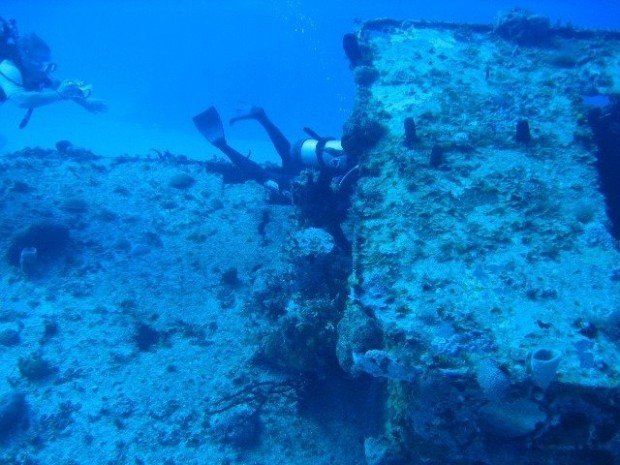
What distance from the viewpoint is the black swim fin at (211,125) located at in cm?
884

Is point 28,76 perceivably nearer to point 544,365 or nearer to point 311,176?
point 311,176

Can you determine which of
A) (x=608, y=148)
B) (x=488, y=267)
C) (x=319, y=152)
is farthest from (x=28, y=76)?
(x=608, y=148)

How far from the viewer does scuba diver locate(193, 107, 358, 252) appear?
6121 mm

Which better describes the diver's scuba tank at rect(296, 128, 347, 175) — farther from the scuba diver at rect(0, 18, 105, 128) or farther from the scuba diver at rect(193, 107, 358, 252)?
the scuba diver at rect(0, 18, 105, 128)

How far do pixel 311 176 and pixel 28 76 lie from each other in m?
7.12

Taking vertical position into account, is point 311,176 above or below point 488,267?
above

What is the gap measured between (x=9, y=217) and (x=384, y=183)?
22.4 ft

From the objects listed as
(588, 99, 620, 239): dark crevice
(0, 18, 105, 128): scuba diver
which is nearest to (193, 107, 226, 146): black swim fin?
(0, 18, 105, 128): scuba diver

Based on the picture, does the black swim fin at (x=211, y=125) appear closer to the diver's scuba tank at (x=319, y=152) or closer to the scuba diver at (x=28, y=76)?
the diver's scuba tank at (x=319, y=152)

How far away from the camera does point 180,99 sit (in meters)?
54.6

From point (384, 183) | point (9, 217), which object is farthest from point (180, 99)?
point (384, 183)

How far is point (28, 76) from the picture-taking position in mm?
8820

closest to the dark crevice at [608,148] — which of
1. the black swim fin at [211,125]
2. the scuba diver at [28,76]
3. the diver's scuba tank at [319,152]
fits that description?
the diver's scuba tank at [319,152]

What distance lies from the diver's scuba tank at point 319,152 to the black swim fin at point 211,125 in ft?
6.77
